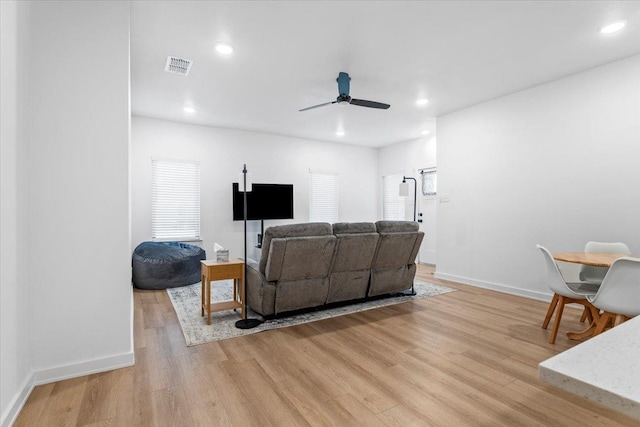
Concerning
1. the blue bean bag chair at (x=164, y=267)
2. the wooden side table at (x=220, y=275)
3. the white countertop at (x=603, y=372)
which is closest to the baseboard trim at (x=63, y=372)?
the wooden side table at (x=220, y=275)

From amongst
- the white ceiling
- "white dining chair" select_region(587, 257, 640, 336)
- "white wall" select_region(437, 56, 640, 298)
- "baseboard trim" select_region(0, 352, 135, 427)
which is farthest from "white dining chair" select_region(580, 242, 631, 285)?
"baseboard trim" select_region(0, 352, 135, 427)

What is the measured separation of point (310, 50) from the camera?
11.4ft

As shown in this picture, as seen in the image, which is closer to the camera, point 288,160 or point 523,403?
point 523,403

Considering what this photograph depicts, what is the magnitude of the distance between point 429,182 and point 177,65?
219 inches

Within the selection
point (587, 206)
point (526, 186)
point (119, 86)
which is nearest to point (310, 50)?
point (119, 86)

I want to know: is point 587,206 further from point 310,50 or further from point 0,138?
point 0,138

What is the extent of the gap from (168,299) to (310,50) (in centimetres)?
366

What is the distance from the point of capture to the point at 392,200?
8.41 m

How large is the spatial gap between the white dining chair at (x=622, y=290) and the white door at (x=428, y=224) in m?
4.60

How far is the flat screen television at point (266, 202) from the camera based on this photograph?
21.5 ft

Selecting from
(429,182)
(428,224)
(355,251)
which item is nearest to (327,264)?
(355,251)

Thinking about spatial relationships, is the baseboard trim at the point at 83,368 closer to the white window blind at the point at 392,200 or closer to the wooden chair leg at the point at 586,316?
the wooden chair leg at the point at 586,316

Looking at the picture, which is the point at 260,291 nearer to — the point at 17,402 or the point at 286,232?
the point at 286,232

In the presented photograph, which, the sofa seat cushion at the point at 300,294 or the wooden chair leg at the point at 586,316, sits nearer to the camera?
the wooden chair leg at the point at 586,316
